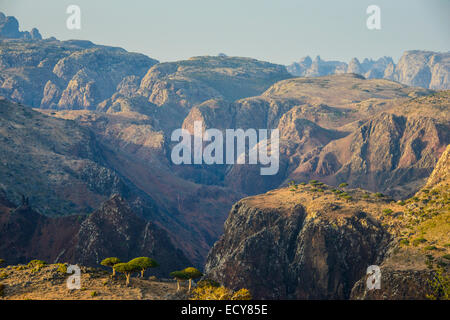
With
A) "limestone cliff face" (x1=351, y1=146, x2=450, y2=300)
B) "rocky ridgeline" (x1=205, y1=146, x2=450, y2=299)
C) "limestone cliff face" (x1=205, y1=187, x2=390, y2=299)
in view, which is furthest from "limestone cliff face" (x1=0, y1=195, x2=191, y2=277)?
"limestone cliff face" (x1=351, y1=146, x2=450, y2=300)

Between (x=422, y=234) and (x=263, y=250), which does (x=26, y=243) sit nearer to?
(x=263, y=250)

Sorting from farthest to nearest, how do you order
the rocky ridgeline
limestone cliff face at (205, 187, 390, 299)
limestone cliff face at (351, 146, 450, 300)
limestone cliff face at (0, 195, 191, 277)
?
limestone cliff face at (0, 195, 191, 277)
limestone cliff face at (205, 187, 390, 299)
the rocky ridgeline
limestone cliff face at (351, 146, 450, 300)

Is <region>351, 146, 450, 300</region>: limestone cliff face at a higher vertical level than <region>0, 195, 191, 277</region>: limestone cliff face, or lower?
higher

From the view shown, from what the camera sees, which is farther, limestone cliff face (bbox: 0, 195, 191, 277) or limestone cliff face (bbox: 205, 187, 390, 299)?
limestone cliff face (bbox: 0, 195, 191, 277)

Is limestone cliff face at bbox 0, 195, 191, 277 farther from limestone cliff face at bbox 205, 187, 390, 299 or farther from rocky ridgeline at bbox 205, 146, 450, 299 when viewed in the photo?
limestone cliff face at bbox 205, 187, 390, 299

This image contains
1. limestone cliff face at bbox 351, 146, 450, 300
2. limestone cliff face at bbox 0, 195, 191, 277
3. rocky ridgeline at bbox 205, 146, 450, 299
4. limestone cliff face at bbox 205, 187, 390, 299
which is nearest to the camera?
limestone cliff face at bbox 351, 146, 450, 300

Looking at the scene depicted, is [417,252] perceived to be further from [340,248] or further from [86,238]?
[86,238]

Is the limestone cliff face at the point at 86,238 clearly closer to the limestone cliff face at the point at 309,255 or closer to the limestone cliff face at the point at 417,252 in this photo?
the limestone cliff face at the point at 309,255

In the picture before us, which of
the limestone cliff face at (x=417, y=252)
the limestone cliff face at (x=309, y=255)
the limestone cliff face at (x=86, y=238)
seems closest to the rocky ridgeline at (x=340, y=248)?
the limestone cliff face at (x=309, y=255)
